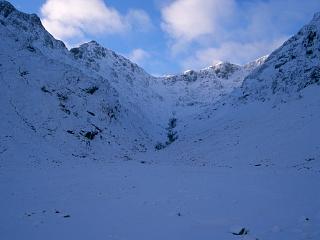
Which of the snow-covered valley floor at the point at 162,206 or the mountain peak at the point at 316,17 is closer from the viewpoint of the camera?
the snow-covered valley floor at the point at 162,206

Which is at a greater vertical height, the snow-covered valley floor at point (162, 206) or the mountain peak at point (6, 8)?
the mountain peak at point (6, 8)

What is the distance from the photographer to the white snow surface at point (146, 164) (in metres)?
11.7

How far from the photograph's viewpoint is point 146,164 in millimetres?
31641

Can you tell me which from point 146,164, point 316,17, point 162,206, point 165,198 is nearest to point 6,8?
point 316,17

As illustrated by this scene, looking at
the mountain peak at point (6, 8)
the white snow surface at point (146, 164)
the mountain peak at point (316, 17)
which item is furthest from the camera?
the mountain peak at point (6, 8)

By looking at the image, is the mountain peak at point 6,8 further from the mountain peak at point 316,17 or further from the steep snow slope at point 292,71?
the mountain peak at point 316,17

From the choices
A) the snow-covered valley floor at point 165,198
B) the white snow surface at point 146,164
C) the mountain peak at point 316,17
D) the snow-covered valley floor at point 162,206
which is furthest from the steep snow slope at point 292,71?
the snow-covered valley floor at point 162,206

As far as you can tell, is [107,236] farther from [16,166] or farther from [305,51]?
[305,51]

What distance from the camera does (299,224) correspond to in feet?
34.3

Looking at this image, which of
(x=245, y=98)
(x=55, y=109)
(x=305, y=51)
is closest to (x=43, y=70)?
(x=55, y=109)

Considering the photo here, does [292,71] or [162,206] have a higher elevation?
[292,71]

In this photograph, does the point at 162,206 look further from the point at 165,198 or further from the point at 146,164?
the point at 146,164

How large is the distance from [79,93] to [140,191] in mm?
33763

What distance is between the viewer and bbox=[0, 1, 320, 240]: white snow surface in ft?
38.3
